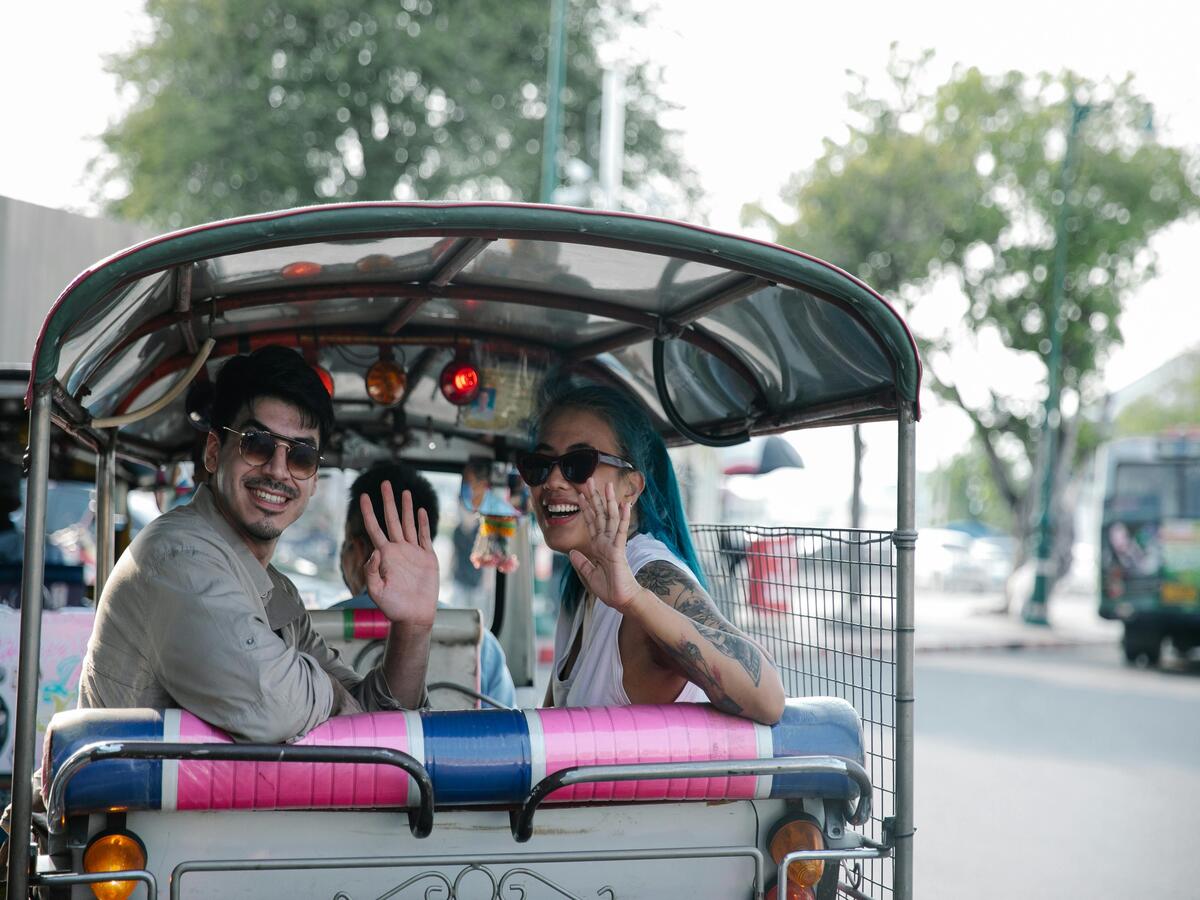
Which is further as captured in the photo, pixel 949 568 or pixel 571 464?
pixel 949 568

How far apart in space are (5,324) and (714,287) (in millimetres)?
9575

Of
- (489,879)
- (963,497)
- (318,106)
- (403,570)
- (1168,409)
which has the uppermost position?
(318,106)

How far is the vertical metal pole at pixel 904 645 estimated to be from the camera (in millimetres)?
2789

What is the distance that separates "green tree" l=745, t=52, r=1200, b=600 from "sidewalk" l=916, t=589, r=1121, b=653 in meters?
2.50

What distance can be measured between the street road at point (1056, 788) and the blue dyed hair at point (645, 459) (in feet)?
11.4

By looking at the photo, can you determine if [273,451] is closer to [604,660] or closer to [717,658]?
[604,660]

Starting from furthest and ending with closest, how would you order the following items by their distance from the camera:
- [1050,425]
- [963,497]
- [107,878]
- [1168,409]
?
1. [963,497]
2. [1168,409]
3. [1050,425]
4. [107,878]

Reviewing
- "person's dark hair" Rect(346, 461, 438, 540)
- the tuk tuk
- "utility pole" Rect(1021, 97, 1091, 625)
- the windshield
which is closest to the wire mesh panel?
the tuk tuk

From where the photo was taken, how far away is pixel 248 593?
107 inches

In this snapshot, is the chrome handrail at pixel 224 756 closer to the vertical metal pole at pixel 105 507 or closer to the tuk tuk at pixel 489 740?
the tuk tuk at pixel 489 740

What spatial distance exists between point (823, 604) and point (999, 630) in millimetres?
19623

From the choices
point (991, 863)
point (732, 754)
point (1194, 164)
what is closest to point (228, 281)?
point (732, 754)

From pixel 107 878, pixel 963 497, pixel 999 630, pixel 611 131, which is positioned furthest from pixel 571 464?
pixel 963 497

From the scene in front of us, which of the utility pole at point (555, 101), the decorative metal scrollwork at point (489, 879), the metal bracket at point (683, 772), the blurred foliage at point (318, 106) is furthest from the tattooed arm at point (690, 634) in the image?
the blurred foliage at point (318, 106)
